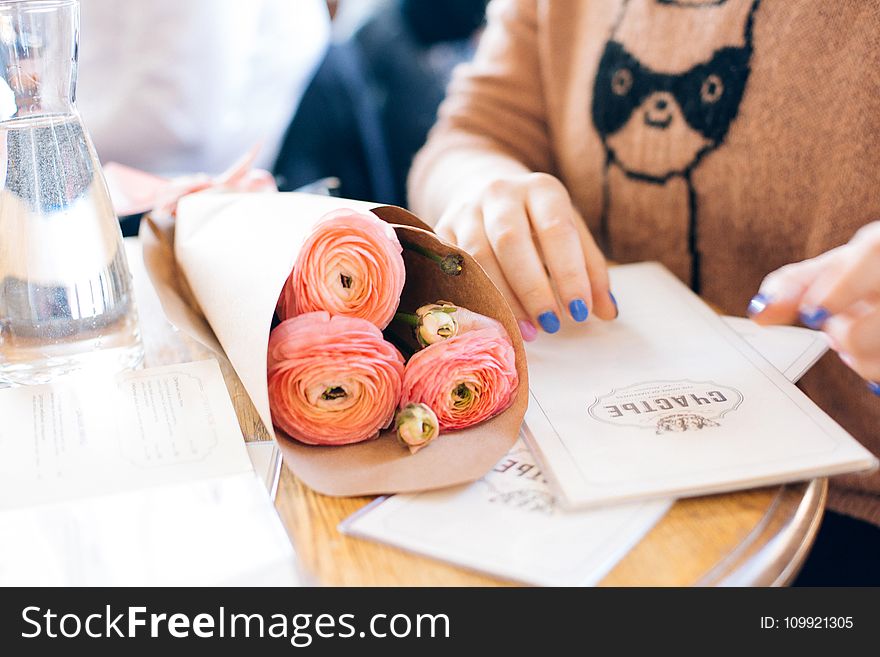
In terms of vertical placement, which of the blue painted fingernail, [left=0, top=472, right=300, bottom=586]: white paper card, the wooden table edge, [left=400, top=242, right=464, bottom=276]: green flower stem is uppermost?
[left=400, top=242, right=464, bottom=276]: green flower stem

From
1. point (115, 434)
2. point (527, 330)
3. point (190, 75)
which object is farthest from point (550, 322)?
point (190, 75)

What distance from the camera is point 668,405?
0.46 m

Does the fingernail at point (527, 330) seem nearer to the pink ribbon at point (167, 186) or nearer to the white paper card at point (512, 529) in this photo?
the white paper card at point (512, 529)

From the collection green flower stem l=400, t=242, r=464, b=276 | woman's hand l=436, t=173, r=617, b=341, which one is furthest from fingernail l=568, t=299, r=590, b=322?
green flower stem l=400, t=242, r=464, b=276

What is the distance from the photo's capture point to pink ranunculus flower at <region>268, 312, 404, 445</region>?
41 cm

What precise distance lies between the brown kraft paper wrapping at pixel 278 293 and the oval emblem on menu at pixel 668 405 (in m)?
0.05

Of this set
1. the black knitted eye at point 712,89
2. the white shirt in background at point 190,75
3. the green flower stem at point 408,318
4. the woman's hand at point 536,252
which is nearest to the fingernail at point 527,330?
the woman's hand at point 536,252

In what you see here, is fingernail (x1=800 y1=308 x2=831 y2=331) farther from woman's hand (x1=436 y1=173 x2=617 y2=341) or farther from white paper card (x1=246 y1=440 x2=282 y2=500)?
white paper card (x1=246 y1=440 x2=282 y2=500)

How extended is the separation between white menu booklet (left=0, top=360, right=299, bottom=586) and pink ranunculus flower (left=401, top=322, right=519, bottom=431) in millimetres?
97

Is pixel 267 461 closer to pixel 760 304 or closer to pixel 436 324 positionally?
pixel 436 324

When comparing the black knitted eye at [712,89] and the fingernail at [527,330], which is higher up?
the black knitted eye at [712,89]

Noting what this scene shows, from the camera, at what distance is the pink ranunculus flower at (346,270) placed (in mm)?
431

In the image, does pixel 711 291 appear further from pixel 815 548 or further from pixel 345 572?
pixel 345 572
